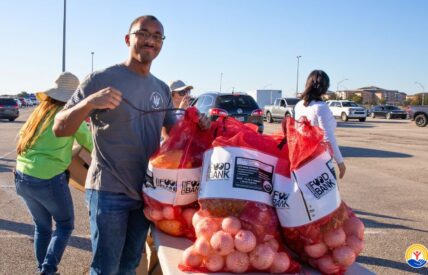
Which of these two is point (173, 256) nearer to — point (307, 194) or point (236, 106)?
point (307, 194)

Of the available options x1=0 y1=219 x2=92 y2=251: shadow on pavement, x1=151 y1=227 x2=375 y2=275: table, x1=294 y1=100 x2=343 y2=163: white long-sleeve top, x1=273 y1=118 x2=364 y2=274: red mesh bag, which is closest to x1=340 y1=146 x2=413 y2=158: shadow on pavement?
x1=294 y1=100 x2=343 y2=163: white long-sleeve top

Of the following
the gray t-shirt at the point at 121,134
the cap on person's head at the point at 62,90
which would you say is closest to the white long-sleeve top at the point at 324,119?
the cap on person's head at the point at 62,90

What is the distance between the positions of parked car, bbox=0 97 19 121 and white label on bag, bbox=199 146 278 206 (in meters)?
31.1

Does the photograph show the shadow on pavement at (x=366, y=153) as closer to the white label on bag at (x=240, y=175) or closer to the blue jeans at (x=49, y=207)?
the blue jeans at (x=49, y=207)

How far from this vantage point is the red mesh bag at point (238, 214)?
1.92 m

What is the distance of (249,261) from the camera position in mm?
1933

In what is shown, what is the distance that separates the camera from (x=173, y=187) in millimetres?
2336

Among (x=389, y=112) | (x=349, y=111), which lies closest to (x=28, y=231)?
(x=349, y=111)

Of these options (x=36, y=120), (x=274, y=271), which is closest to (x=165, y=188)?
(x=274, y=271)

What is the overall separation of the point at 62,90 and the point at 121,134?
129 cm

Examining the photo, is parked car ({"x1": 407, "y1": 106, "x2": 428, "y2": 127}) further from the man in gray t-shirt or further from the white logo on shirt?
the man in gray t-shirt

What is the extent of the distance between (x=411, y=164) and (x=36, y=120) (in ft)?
35.1

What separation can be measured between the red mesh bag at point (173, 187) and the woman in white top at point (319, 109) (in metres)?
2.19

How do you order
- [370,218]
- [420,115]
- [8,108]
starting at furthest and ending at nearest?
[420,115], [8,108], [370,218]
